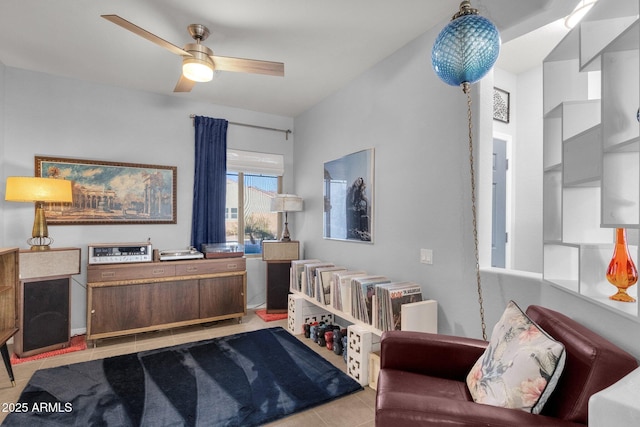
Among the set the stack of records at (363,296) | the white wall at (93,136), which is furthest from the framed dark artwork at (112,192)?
the stack of records at (363,296)

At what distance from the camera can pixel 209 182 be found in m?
3.94

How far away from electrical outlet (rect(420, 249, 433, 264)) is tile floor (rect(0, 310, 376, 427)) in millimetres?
1011

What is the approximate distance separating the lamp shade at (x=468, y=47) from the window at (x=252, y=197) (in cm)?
315

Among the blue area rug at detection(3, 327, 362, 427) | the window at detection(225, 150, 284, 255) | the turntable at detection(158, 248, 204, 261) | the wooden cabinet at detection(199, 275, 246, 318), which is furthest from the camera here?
the window at detection(225, 150, 284, 255)

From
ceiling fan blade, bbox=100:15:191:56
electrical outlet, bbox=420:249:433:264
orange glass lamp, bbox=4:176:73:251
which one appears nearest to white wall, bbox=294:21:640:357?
electrical outlet, bbox=420:249:433:264

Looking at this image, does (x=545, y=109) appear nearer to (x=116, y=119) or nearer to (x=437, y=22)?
(x=437, y=22)

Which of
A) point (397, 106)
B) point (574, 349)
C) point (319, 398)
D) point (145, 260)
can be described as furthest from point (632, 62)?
point (145, 260)

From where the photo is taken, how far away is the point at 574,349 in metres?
1.17

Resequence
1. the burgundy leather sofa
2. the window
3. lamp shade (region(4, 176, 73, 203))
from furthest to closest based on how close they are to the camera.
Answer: the window
lamp shade (region(4, 176, 73, 203))
the burgundy leather sofa

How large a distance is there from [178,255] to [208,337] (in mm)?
916

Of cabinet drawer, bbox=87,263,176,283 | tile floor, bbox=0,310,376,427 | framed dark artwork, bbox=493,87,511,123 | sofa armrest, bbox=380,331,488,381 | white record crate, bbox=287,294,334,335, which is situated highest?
framed dark artwork, bbox=493,87,511,123

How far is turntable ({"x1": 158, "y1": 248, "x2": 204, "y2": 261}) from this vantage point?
339 centimetres

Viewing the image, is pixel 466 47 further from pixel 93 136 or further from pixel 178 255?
pixel 93 136

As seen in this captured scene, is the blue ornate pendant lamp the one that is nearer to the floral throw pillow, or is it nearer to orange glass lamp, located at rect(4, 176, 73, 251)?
the floral throw pillow
